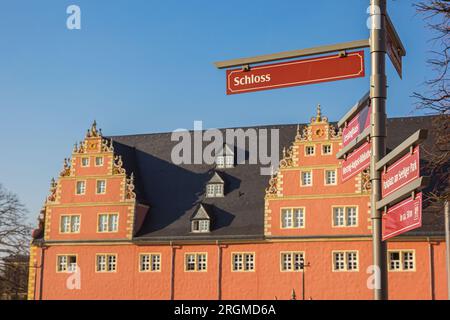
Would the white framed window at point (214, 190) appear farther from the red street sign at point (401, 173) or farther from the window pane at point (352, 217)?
the red street sign at point (401, 173)

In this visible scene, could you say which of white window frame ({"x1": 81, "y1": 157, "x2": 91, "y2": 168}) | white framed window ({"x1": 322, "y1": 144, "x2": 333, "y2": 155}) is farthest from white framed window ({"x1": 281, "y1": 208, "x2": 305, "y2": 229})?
white window frame ({"x1": 81, "y1": 157, "x2": 91, "y2": 168})

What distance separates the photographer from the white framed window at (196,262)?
1586 inches

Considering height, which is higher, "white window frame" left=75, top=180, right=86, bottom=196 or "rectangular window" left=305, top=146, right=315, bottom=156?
"rectangular window" left=305, top=146, right=315, bottom=156

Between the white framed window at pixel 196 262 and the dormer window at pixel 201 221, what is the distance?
1368mm

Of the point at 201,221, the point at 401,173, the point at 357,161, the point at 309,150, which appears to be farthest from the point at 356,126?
the point at 201,221

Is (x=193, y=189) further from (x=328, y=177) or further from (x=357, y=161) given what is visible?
(x=357, y=161)

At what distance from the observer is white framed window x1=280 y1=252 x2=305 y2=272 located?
38.2 m

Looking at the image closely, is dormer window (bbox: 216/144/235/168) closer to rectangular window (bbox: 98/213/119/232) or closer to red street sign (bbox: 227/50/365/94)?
rectangular window (bbox: 98/213/119/232)

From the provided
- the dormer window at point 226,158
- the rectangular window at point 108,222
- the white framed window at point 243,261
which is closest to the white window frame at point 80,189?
the rectangular window at point 108,222

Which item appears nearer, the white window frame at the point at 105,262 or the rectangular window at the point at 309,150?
the rectangular window at the point at 309,150

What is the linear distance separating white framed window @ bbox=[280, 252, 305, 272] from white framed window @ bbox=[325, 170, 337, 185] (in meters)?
4.05

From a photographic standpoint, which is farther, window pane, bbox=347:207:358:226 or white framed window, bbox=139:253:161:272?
white framed window, bbox=139:253:161:272

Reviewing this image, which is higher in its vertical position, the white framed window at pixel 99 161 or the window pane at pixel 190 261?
the white framed window at pixel 99 161
